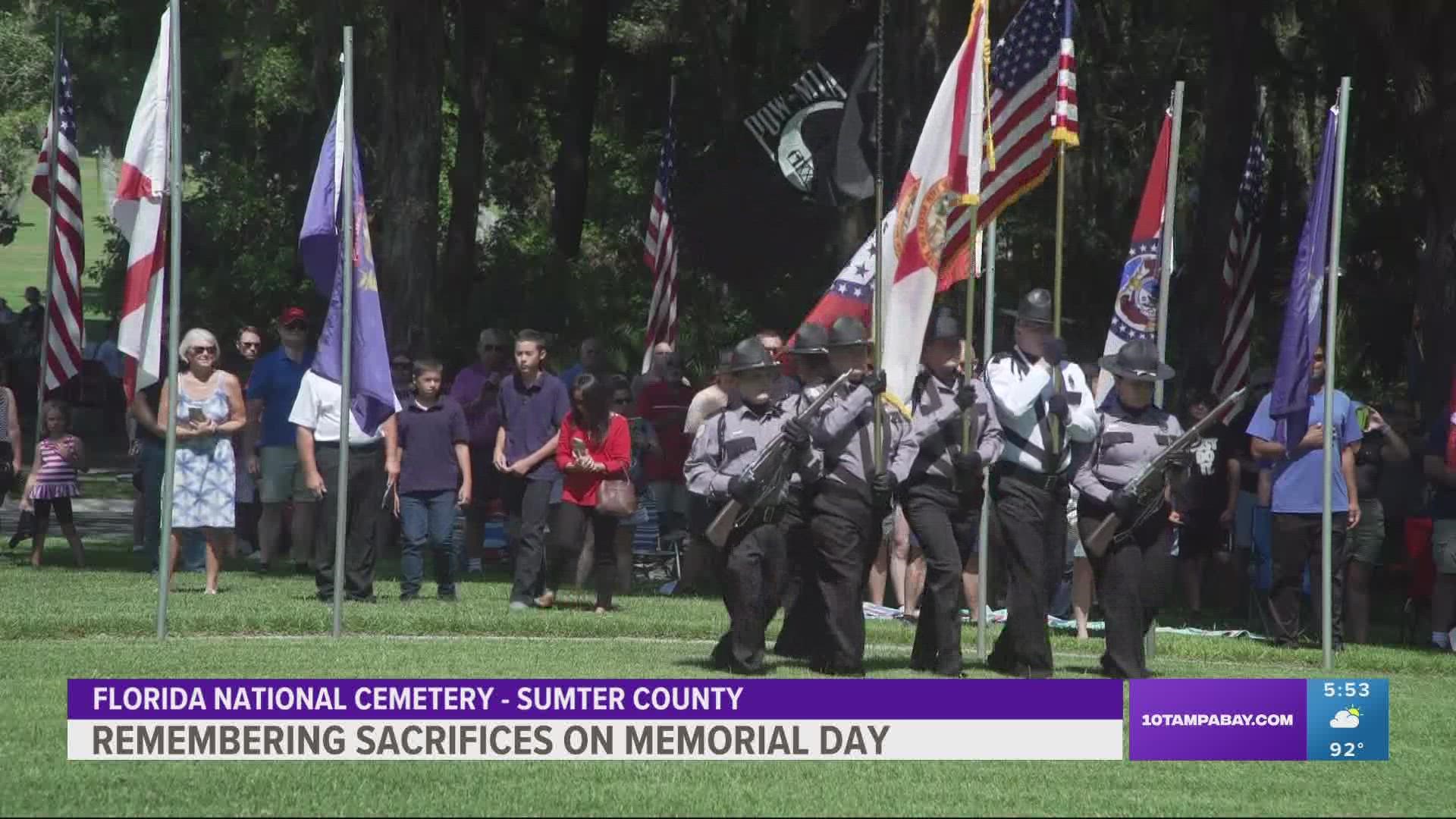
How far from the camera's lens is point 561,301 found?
4103 cm

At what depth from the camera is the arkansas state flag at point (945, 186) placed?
14.0 m

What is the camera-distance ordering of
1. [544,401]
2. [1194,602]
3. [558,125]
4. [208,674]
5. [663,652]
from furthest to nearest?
[558,125], [1194,602], [544,401], [663,652], [208,674]

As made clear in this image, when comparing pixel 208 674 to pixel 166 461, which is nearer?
pixel 208 674

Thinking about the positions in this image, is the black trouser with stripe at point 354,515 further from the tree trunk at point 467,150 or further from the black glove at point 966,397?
the tree trunk at point 467,150

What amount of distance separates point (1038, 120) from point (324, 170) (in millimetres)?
4421

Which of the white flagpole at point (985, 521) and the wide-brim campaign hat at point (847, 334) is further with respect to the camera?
the white flagpole at point (985, 521)

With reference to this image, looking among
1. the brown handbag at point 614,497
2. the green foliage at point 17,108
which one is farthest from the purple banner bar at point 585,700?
the green foliage at point 17,108

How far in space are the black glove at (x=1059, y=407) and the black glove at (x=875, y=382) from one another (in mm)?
1038

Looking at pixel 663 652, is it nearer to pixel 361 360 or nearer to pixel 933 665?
pixel 933 665

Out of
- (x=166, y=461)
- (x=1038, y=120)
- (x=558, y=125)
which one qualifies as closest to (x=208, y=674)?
(x=166, y=461)

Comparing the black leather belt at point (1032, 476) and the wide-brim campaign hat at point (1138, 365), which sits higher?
the wide-brim campaign hat at point (1138, 365)

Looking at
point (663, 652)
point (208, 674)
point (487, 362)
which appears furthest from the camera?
point (487, 362)

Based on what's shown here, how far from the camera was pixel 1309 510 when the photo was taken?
16.6 metres

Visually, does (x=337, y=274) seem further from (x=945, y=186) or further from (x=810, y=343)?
(x=945, y=186)
